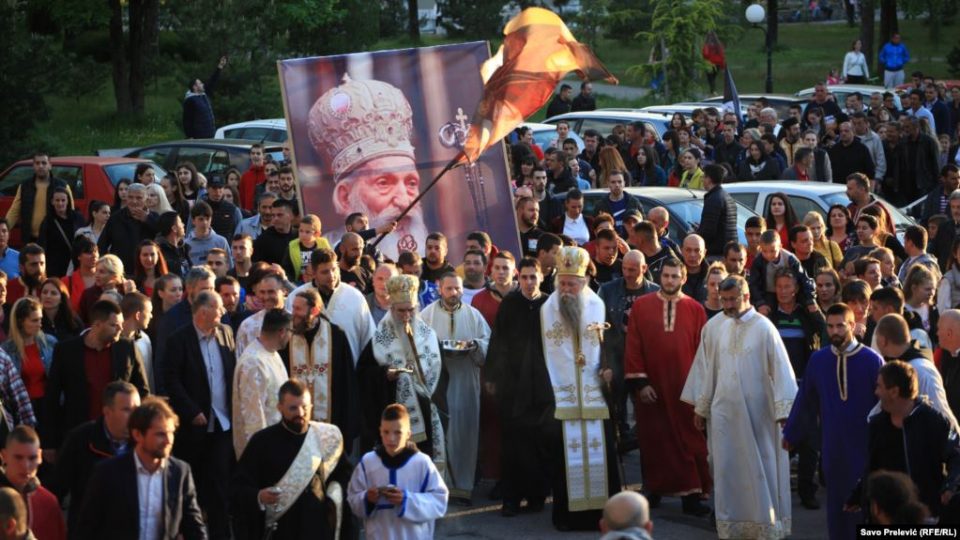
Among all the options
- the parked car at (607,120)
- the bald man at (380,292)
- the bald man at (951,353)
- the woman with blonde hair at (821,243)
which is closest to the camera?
the bald man at (951,353)

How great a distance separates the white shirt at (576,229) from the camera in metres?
16.7

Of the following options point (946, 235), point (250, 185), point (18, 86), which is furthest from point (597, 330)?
point (18, 86)

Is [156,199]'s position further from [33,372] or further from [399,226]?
[33,372]

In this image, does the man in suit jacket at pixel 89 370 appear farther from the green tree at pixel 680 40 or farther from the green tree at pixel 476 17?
the green tree at pixel 476 17

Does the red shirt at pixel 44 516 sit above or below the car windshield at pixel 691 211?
below

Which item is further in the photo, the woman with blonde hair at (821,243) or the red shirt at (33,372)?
the woman with blonde hair at (821,243)

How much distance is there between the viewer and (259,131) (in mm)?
27625

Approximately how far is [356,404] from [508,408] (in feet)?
4.31

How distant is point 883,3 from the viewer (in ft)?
153

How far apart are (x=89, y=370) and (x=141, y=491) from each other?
2707 millimetres

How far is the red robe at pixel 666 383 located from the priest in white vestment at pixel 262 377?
2834 mm

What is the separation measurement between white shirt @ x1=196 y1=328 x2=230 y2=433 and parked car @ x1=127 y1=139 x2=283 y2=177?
11721mm

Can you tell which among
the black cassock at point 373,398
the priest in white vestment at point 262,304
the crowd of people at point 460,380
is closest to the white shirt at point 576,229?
the crowd of people at point 460,380

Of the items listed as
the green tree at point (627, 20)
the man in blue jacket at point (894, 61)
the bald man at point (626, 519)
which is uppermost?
the green tree at point (627, 20)
